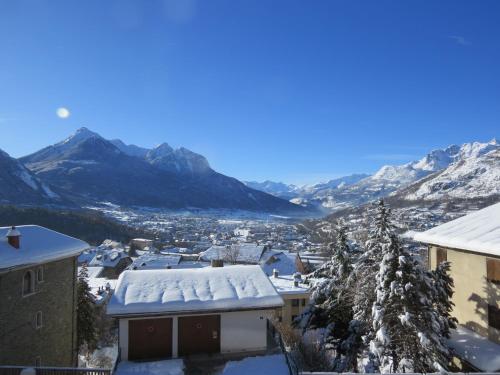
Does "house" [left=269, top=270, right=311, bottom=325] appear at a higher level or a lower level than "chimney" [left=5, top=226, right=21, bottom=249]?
lower

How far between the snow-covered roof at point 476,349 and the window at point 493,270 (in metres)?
2.26

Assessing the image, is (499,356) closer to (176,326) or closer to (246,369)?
(246,369)

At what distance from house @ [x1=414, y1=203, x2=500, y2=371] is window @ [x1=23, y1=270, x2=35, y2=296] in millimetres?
16888

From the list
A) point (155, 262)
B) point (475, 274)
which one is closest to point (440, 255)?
point (475, 274)

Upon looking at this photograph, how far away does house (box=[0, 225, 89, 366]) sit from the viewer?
1475 centimetres

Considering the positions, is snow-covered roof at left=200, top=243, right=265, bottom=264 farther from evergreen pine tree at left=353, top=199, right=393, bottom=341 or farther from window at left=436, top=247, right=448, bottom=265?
evergreen pine tree at left=353, top=199, right=393, bottom=341

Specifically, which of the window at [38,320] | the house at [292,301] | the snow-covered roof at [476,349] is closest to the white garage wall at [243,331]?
the snow-covered roof at [476,349]

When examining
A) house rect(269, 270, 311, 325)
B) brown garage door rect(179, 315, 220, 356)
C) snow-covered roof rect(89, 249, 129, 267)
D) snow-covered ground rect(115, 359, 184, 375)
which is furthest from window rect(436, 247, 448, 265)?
snow-covered roof rect(89, 249, 129, 267)

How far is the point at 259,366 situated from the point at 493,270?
932 cm

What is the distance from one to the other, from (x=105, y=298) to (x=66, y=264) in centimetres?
2196

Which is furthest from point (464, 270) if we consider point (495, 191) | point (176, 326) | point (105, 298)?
point (495, 191)

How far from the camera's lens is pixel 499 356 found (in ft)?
41.9

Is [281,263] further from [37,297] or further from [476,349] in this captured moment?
[476,349]

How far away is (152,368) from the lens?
13.8 m
